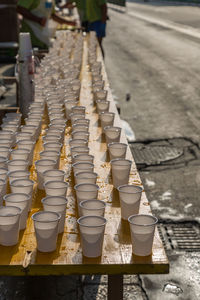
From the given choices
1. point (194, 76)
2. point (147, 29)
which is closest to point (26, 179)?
point (194, 76)

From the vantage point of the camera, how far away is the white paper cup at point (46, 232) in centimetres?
267

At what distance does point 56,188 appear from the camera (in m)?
3.07

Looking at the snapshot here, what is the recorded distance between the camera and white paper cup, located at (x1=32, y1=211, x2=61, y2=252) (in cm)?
267

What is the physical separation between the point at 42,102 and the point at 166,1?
54.9 metres

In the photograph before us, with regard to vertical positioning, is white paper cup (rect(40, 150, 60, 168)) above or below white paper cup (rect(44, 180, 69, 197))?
below

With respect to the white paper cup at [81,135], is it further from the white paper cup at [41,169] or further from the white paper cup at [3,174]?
the white paper cup at [3,174]

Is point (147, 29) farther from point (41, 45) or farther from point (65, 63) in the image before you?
point (65, 63)

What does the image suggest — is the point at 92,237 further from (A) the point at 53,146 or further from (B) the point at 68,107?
(B) the point at 68,107

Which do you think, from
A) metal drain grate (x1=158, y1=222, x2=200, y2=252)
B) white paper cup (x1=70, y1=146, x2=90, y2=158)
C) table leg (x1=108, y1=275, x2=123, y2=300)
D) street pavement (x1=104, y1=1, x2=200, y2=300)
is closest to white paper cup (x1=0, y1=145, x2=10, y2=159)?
white paper cup (x1=70, y1=146, x2=90, y2=158)

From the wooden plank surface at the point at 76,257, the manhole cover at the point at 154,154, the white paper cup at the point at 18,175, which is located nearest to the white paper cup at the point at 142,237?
the wooden plank surface at the point at 76,257

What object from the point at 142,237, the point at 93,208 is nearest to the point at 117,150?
the point at 93,208

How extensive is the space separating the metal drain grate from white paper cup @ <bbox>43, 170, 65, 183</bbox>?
1.84 meters

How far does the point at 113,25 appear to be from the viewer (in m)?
30.2

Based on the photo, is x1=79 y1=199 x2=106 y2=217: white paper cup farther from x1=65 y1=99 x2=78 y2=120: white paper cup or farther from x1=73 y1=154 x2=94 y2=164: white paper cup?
x1=65 y1=99 x2=78 y2=120: white paper cup
